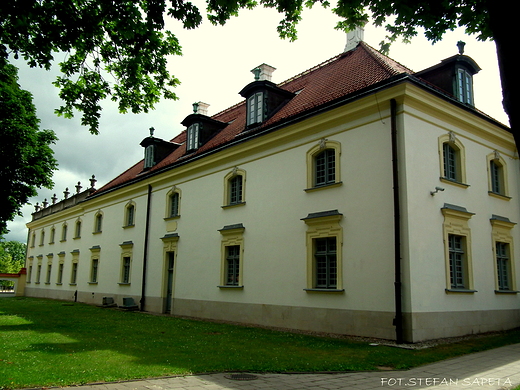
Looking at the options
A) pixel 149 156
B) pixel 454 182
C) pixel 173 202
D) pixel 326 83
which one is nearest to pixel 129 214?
pixel 149 156

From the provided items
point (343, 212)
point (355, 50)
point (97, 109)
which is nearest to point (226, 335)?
point (343, 212)

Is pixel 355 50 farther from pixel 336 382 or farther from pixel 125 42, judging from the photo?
pixel 336 382

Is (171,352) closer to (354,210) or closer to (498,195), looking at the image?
(354,210)

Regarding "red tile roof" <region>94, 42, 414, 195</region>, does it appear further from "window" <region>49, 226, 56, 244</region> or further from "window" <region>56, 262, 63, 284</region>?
"window" <region>49, 226, 56, 244</region>

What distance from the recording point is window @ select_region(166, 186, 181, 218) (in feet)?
75.8

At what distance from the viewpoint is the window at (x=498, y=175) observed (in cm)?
1658

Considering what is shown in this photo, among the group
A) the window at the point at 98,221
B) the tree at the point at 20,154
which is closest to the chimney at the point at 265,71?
the tree at the point at 20,154

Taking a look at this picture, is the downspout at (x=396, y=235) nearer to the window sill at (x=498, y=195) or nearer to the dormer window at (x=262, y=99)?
the window sill at (x=498, y=195)

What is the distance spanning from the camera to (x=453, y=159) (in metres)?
15.2

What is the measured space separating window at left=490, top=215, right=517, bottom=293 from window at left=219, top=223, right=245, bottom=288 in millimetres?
9079

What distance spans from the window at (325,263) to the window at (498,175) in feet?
21.5

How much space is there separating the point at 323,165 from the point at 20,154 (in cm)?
1417

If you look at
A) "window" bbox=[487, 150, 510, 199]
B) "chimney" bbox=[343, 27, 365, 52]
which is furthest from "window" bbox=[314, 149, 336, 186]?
"chimney" bbox=[343, 27, 365, 52]

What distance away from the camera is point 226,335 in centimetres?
1335
